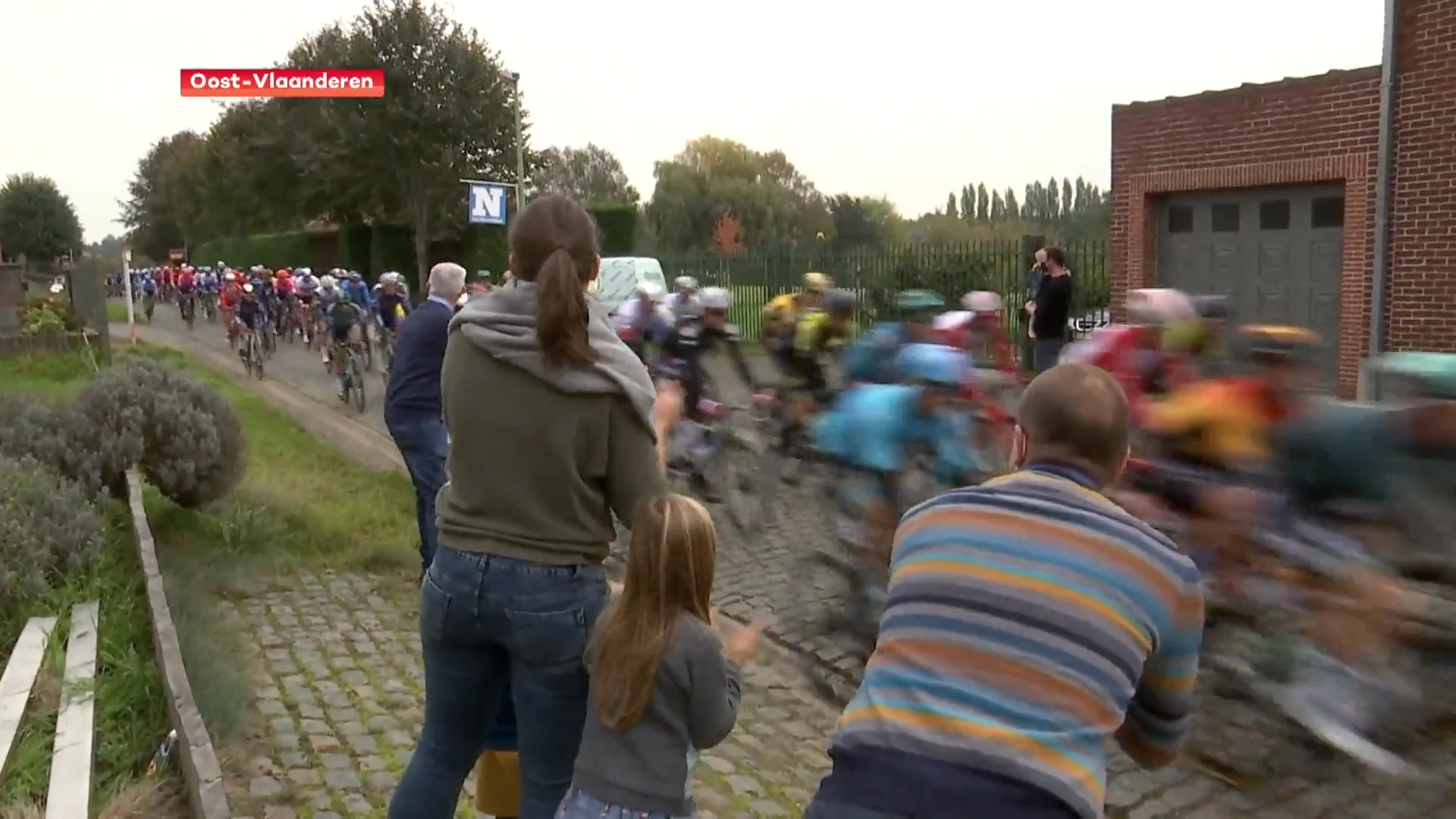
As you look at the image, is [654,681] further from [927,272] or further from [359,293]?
[359,293]

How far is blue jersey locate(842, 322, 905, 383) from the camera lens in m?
6.33

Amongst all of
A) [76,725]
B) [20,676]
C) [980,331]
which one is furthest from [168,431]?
[980,331]

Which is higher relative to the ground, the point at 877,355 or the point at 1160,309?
the point at 1160,309

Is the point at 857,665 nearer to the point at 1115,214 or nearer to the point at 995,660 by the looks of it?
the point at 995,660

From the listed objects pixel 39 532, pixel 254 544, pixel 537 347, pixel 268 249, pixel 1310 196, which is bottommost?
pixel 254 544

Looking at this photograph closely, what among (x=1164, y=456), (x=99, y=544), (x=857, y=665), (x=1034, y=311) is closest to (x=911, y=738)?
(x=1164, y=456)

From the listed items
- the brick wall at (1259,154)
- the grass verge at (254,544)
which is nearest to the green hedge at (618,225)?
the brick wall at (1259,154)

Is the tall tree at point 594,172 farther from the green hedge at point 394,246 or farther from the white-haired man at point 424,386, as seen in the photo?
the white-haired man at point 424,386

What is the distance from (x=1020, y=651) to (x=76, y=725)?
4.18 meters

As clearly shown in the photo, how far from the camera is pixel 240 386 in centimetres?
1944

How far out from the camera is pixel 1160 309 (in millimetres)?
5078

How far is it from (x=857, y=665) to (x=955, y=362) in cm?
154

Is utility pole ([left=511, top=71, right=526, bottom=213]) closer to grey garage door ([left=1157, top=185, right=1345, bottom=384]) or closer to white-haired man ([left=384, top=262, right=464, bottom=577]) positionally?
grey garage door ([left=1157, top=185, right=1345, bottom=384])

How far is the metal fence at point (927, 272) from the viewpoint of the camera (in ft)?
59.3
